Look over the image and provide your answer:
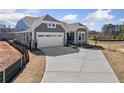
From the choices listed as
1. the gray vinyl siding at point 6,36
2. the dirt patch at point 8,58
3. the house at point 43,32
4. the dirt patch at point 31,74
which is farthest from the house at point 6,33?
the dirt patch at point 31,74

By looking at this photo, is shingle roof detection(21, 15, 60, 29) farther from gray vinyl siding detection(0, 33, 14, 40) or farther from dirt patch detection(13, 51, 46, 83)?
gray vinyl siding detection(0, 33, 14, 40)

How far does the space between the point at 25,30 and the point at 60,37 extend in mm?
4591

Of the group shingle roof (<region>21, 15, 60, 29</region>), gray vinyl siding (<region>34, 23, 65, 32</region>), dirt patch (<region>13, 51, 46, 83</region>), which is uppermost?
shingle roof (<region>21, 15, 60, 29</region>)

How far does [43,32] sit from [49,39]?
124 cm

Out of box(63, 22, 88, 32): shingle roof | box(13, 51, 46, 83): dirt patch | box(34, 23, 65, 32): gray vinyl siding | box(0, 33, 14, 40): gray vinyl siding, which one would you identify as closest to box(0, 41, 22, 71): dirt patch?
box(13, 51, 46, 83): dirt patch

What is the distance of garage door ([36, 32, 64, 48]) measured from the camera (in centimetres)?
2483

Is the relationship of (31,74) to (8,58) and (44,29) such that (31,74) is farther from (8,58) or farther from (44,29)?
(44,29)

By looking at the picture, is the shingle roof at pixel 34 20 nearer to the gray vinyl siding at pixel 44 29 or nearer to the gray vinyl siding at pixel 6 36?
the gray vinyl siding at pixel 44 29

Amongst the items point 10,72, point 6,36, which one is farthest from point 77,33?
point 10,72
